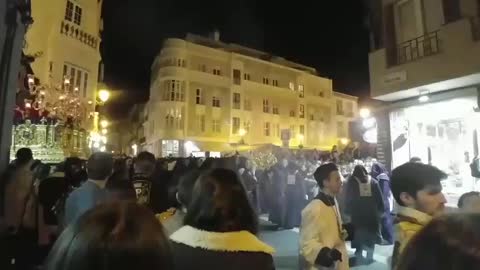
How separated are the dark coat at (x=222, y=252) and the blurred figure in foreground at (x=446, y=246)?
1.05 m

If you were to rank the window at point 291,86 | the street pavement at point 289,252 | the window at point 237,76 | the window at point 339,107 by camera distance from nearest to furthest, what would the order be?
the street pavement at point 289,252, the window at point 237,76, the window at point 291,86, the window at point 339,107

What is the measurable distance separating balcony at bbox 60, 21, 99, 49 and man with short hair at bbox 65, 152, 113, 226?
60.3 feet

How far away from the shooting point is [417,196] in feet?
8.86

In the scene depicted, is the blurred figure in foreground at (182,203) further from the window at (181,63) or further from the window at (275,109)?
the window at (275,109)

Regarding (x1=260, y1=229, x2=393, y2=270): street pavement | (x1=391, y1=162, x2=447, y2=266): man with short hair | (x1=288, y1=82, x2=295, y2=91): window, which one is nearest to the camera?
(x1=391, y1=162, x2=447, y2=266): man with short hair

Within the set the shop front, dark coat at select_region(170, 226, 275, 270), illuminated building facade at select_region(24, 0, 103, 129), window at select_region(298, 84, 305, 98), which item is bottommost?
dark coat at select_region(170, 226, 275, 270)

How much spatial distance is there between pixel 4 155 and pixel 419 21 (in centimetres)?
1102

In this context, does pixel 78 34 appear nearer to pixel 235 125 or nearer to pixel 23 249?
pixel 23 249

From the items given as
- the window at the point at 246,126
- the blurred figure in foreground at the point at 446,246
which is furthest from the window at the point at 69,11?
the window at the point at 246,126

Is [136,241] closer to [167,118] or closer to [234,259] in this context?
[234,259]

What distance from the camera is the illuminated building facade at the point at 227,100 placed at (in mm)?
39781

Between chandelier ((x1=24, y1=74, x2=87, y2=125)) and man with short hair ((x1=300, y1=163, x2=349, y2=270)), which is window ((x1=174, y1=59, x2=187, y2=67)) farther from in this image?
man with short hair ((x1=300, y1=163, x2=349, y2=270))

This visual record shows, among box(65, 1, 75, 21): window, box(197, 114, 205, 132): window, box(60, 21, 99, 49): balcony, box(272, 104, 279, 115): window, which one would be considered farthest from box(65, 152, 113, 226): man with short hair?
box(272, 104, 279, 115): window

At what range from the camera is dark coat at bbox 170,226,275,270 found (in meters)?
2.14
